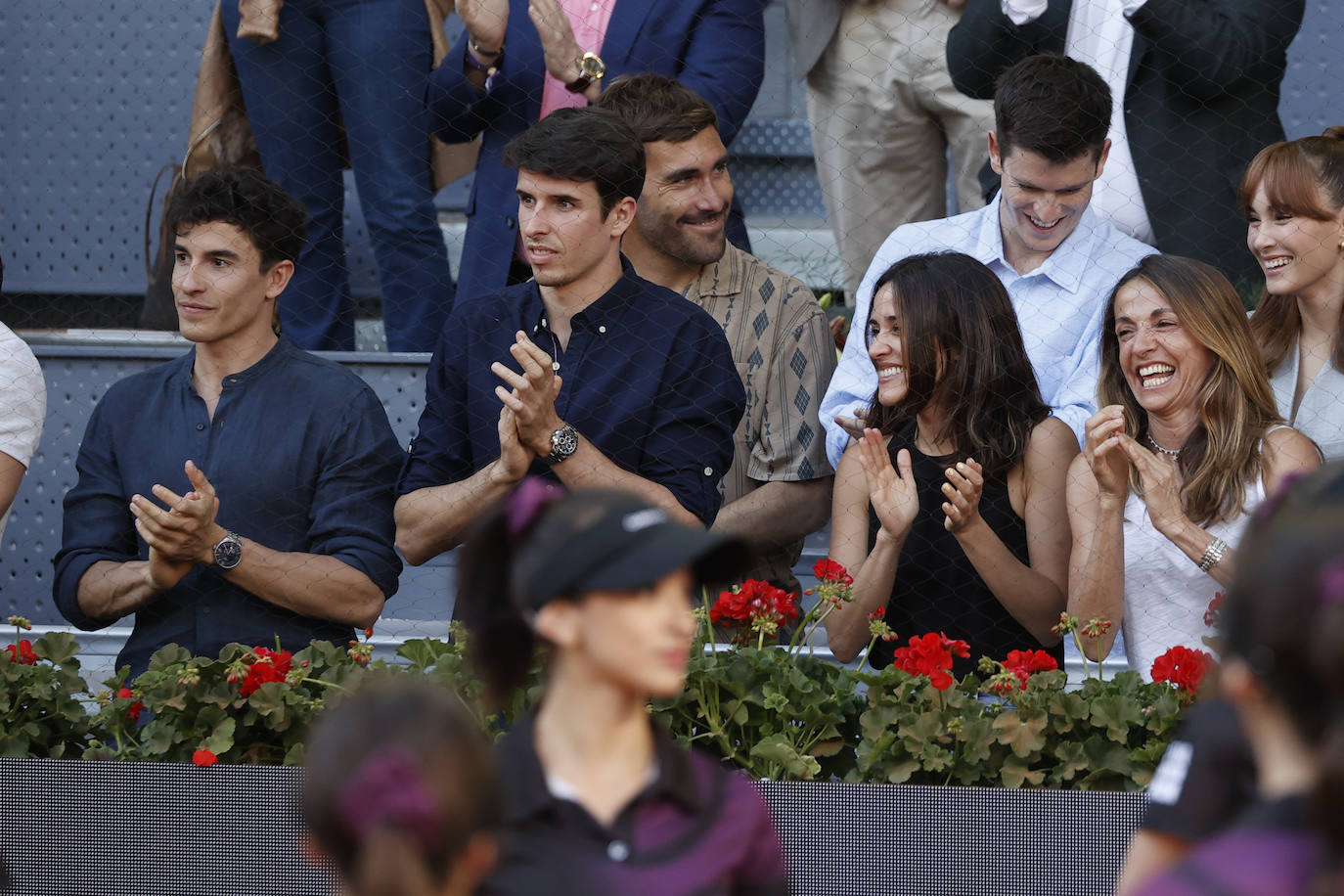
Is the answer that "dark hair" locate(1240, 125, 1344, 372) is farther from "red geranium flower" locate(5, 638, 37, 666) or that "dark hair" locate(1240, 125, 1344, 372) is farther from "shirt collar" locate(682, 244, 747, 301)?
"red geranium flower" locate(5, 638, 37, 666)

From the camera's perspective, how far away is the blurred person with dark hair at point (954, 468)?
306 centimetres

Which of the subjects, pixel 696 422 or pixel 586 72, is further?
pixel 586 72

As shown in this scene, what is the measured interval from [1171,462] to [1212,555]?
0.20 meters

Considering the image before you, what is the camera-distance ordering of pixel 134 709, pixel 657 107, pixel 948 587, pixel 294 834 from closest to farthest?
pixel 294 834 < pixel 134 709 < pixel 948 587 < pixel 657 107

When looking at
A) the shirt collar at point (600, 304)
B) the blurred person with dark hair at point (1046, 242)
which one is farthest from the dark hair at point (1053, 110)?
the shirt collar at point (600, 304)

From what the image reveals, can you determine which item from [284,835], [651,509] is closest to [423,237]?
[284,835]

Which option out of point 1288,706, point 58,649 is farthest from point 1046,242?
point 1288,706

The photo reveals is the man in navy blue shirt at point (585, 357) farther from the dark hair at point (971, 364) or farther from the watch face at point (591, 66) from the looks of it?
the watch face at point (591, 66)

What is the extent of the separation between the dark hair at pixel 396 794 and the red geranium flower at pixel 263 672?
141cm

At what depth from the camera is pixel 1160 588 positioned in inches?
120

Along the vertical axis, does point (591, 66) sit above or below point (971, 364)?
above

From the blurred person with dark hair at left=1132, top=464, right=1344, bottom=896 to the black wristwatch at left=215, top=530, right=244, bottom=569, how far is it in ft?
6.78

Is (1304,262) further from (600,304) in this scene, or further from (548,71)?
(548,71)

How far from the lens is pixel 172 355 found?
4.29m
